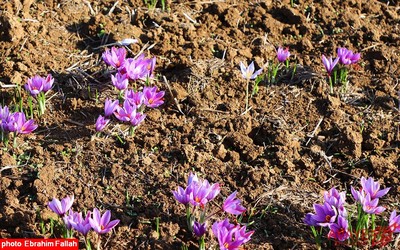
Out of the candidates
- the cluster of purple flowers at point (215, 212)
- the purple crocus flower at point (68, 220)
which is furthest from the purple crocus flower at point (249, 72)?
the purple crocus flower at point (68, 220)

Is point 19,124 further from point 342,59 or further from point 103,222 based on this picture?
point 342,59

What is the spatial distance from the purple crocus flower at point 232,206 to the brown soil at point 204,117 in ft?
0.60

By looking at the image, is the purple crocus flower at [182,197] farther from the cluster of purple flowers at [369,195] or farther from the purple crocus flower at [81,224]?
the cluster of purple flowers at [369,195]

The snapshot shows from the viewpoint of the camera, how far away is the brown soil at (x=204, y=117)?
3.41 meters

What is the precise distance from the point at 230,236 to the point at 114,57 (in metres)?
1.53

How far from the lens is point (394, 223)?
3.18 meters

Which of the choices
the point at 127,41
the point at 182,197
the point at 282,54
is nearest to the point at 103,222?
the point at 182,197

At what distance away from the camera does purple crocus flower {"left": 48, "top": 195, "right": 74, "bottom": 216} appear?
124 inches

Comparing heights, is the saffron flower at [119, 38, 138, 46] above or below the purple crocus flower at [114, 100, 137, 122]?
above

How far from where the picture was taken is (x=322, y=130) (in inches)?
155

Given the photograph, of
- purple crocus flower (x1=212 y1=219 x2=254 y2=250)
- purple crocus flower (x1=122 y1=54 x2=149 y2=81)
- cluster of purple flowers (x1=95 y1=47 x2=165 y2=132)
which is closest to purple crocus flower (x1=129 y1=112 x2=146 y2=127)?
cluster of purple flowers (x1=95 y1=47 x2=165 y2=132)

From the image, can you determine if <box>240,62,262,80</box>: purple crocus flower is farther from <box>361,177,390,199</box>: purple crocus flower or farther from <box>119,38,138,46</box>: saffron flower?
<box>361,177,390,199</box>: purple crocus flower

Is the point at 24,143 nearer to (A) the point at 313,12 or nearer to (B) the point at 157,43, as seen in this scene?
(B) the point at 157,43

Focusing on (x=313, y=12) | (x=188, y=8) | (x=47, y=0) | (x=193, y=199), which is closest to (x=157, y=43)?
(x=188, y=8)
